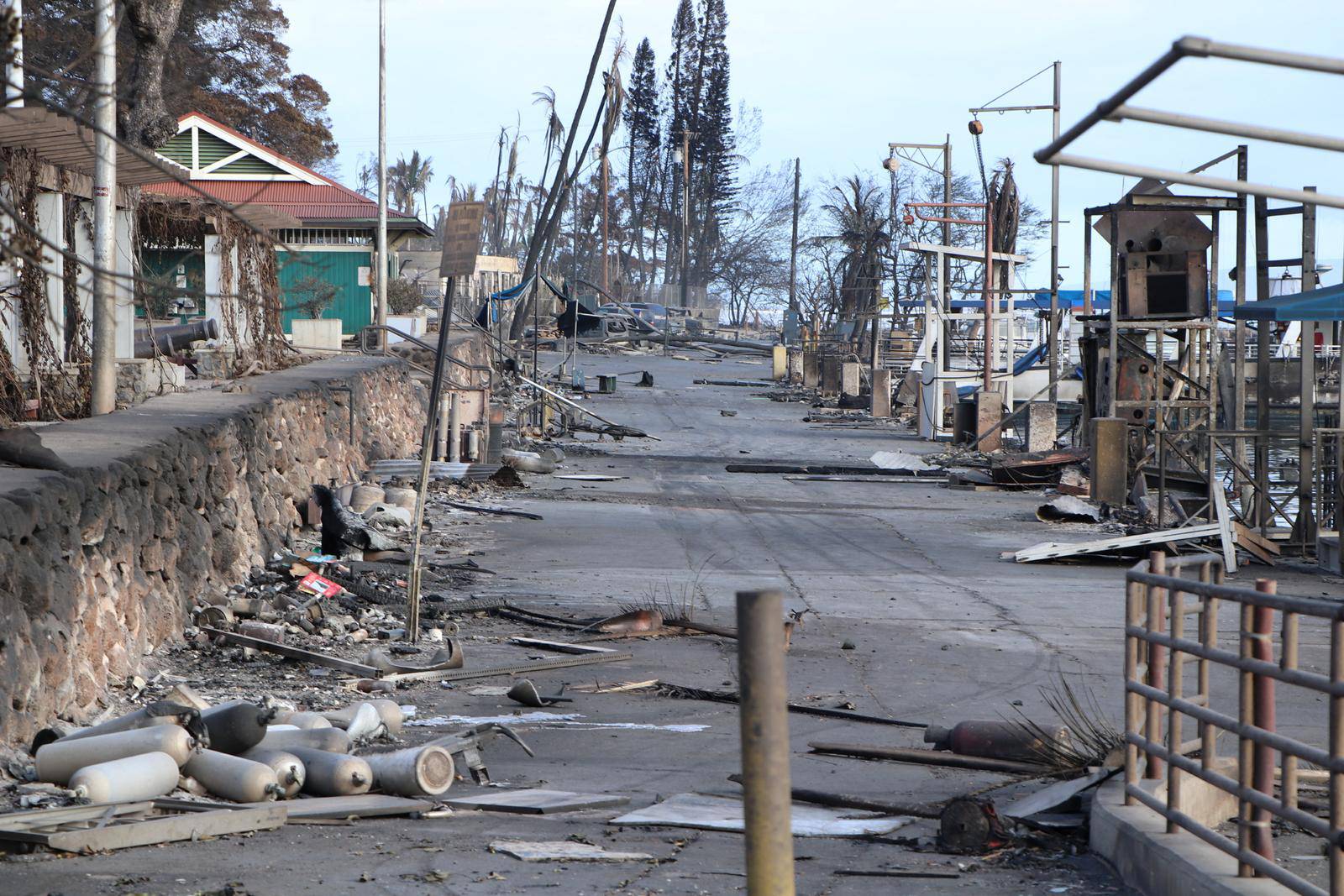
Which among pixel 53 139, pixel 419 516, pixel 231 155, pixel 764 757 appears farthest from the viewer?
pixel 231 155

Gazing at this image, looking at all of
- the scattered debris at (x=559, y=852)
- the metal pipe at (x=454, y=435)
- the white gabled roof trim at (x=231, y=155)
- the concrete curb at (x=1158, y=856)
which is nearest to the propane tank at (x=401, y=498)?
the metal pipe at (x=454, y=435)

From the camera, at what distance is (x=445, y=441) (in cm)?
2297

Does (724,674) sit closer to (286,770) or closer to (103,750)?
(286,770)

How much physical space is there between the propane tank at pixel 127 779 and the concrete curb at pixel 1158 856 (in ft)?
12.6

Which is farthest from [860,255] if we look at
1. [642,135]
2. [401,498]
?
[642,135]

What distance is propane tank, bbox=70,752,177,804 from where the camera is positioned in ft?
18.9

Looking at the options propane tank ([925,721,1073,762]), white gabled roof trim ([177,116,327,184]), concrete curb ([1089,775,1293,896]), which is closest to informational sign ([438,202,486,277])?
propane tank ([925,721,1073,762])

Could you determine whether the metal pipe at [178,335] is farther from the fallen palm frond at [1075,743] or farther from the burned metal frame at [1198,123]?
the burned metal frame at [1198,123]

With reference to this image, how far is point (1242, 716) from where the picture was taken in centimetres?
468

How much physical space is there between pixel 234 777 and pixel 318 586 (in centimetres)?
571

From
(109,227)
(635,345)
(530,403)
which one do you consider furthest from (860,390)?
(109,227)

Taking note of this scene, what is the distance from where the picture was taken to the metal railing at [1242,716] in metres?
4.08

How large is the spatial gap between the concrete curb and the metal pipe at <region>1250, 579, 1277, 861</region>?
14 cm

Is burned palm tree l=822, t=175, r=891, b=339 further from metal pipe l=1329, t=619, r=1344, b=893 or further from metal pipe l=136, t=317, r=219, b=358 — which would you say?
metal pipe l=1329, t=619, r=1344, b=893
